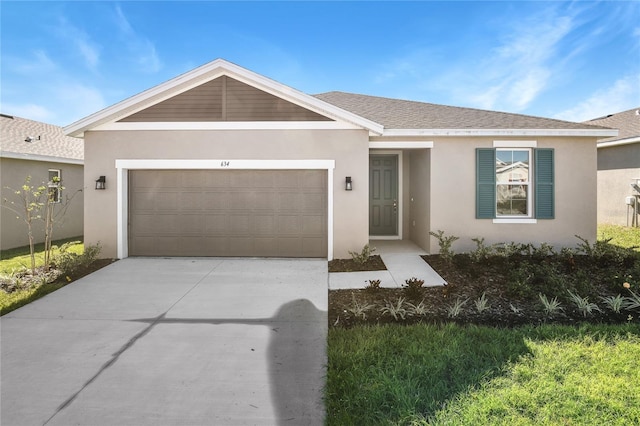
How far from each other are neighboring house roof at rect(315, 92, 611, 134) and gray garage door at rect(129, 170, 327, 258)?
2.88 m

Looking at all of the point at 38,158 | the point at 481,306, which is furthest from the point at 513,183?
the point at 38,158

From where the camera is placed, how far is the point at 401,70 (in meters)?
14.4

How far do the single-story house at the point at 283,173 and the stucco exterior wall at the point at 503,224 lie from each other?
0.03m

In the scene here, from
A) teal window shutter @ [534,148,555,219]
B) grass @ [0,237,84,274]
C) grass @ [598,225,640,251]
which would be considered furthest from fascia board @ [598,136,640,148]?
grass @ [0,237,84,274]

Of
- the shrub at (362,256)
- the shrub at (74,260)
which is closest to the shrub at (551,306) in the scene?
the shrub at (362,256)

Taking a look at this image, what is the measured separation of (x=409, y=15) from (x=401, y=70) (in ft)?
11.2

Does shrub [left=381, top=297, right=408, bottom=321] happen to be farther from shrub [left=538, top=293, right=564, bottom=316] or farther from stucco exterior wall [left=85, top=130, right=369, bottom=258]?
stucco exterior wall [left=85, top=130, right=369, bottom=258]

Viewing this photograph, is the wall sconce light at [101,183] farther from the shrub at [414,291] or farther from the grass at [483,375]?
the shrub at [414,291]

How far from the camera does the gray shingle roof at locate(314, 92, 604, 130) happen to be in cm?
870

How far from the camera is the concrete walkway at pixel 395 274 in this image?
641cm

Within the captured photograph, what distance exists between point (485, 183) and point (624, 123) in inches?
476

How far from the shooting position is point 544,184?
8.73 meters

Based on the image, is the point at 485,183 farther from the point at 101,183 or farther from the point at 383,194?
the point at 101,183

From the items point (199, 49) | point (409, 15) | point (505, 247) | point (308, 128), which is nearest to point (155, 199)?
point (308, 128)
